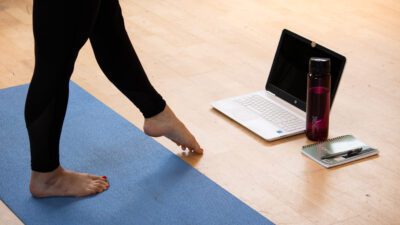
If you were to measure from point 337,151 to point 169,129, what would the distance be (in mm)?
510

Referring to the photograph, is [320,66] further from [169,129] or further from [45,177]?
[45,177]

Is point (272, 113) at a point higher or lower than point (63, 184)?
higher

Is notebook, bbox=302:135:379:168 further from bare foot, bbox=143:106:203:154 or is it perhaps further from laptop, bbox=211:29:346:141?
bare foot, bbox=143:106:203:154

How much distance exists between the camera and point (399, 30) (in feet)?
11.1

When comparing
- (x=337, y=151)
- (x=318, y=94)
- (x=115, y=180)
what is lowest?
(x=115, y=180)

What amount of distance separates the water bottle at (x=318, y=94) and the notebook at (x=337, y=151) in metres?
0.06

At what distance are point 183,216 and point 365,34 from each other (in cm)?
165

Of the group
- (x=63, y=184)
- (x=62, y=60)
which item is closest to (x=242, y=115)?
(x=63, y=184)

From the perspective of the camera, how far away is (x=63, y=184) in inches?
82.8

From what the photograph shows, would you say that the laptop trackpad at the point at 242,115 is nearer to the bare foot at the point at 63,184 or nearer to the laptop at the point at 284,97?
the laptop at the point at 284,97

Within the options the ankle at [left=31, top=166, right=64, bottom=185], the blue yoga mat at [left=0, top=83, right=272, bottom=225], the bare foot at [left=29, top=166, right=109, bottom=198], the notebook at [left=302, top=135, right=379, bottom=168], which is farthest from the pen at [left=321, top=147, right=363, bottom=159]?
the ankle at [left=31, top=166, right=64, bottom=185]

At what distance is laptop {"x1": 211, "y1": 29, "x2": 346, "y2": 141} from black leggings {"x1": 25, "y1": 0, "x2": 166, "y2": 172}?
17.2 inches

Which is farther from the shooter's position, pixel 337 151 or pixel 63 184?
pixel 337 151

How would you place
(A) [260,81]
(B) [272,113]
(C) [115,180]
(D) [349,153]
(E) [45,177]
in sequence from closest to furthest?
(E) [45,177], (C) [115,180], (D) [349,153], (B) [272,113], (A) [260,81]
